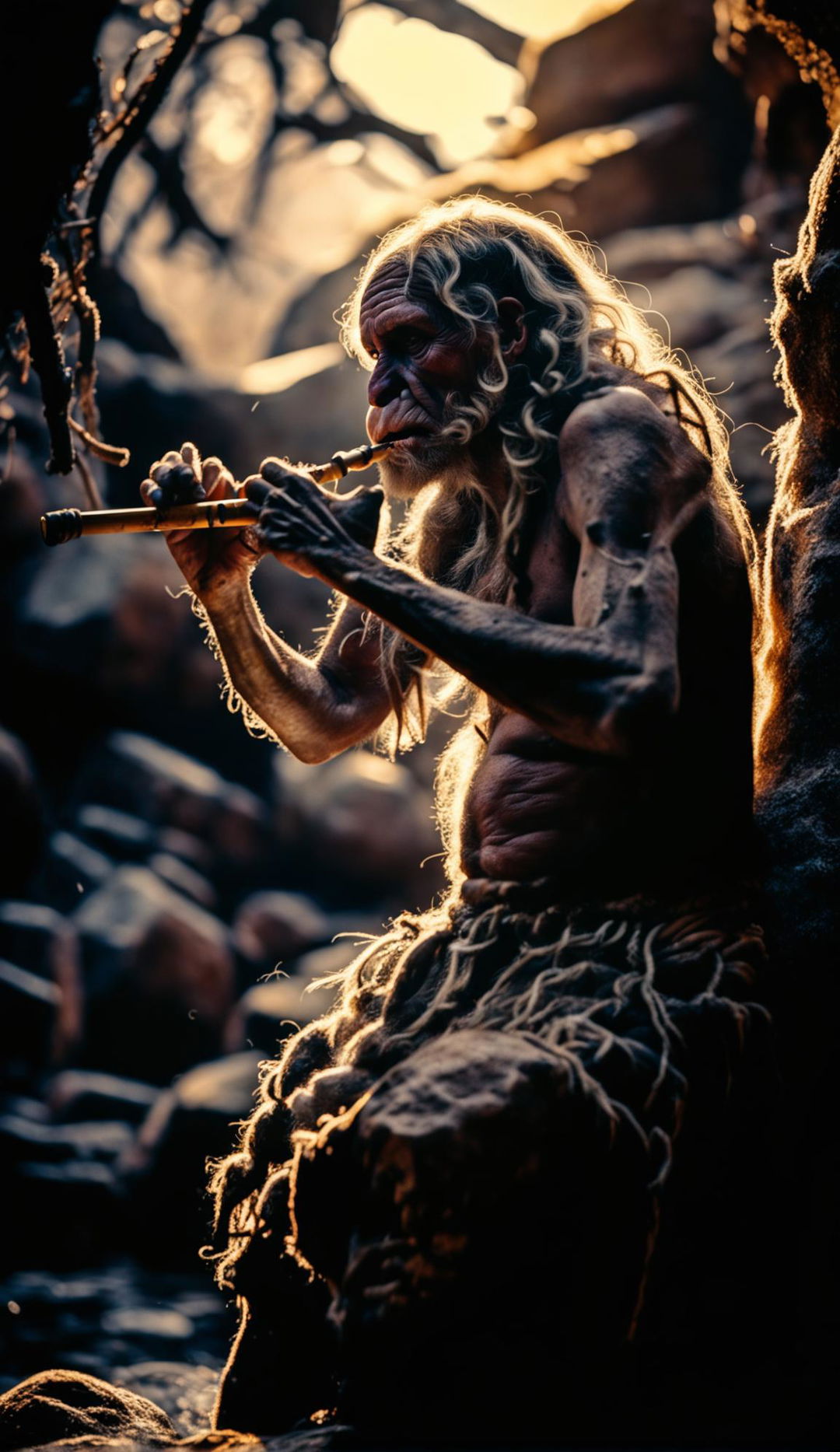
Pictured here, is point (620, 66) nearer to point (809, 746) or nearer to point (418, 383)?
point (418, 383)

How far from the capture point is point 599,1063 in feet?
4.82

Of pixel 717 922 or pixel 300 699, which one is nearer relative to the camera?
pixel 717 922

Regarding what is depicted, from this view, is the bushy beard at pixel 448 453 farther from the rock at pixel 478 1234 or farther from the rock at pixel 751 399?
the rock at pixel 751 399

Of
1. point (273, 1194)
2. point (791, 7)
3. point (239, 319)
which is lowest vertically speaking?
point (273, 1194)

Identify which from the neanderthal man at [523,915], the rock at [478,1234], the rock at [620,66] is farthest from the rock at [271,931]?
the rock at [620,66]

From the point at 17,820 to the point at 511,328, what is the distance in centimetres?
536

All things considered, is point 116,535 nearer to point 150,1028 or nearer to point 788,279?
point 150,1028

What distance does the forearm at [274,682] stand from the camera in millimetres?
2371

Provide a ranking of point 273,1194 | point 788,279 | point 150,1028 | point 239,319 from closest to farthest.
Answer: point 273,1194
point 788,279
point 150,1028
point 239,319

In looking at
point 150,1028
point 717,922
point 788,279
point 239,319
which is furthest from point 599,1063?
point 239,319

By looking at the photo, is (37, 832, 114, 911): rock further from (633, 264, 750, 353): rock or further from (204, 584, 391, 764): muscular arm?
(633, 264, 750, 353): rock

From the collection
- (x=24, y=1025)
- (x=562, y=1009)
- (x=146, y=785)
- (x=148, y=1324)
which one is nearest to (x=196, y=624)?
(x=146, y=785)

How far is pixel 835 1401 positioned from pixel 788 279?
2.04 meters

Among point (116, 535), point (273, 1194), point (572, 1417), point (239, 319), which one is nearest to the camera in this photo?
point (572, 1417)
